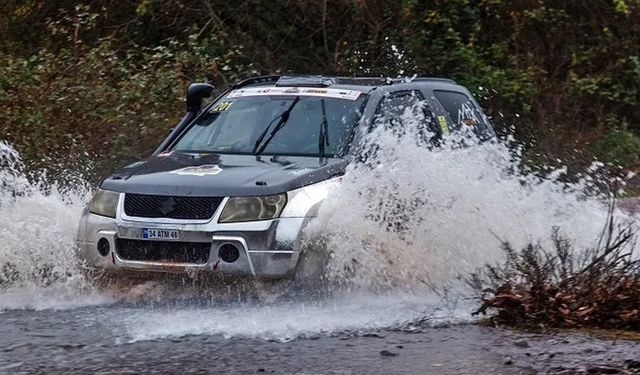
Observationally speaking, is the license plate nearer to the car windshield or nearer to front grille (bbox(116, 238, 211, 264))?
front grille (bbox(116, 238, 211, 264))

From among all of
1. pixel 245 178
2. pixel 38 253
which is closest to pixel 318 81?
pixel 245 178

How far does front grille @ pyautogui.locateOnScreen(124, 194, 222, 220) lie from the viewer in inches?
339

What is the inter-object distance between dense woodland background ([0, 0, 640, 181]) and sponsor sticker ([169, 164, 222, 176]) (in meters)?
4.75

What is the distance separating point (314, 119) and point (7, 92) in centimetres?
677

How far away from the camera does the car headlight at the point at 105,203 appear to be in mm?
8984

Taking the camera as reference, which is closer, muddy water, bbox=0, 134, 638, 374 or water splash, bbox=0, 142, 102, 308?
muddy water, bbox=0, 134, 638, 374

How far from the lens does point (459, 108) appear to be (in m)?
11.2

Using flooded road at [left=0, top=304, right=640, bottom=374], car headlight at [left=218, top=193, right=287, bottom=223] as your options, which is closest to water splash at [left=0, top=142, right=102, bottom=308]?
flooded road at [left=0, top=304, right=640, bottom=374]

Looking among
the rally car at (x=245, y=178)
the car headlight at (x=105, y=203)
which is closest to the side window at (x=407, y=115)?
the rally car at (x=245, y=178)

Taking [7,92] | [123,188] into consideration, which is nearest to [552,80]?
[7,92]

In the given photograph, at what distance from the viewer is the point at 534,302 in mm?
7629

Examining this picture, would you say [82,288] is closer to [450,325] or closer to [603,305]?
[450,325]

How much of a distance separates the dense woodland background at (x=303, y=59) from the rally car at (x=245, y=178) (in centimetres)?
376

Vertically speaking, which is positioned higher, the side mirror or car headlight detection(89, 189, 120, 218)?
the side mirror
